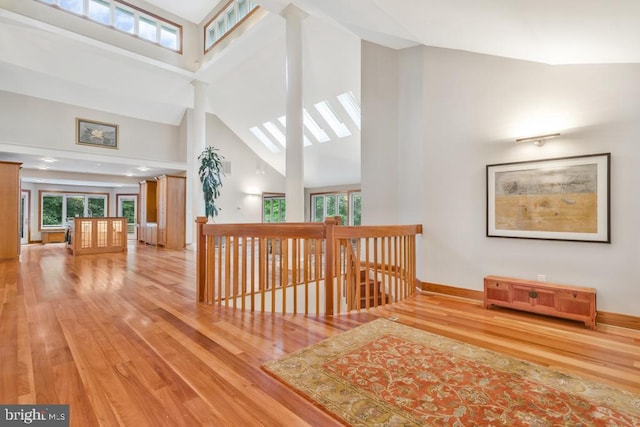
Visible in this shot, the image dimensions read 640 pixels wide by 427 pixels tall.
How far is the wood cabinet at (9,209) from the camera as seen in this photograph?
6004 millimetres

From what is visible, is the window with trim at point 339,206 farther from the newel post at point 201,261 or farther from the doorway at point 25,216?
the doorway at point 25,216

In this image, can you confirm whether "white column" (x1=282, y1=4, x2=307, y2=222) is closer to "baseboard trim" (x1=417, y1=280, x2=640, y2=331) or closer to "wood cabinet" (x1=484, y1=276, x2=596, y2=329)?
"baseboard trim" (x1=417, y1=280, x2=640, y2=331)

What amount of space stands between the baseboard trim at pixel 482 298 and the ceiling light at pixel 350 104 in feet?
16.9

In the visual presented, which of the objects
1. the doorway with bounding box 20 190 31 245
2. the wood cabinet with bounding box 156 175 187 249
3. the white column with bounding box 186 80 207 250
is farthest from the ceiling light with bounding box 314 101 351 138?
the doorway with bounding box 20 190 31 245

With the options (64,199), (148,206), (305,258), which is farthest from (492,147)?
(64,199)

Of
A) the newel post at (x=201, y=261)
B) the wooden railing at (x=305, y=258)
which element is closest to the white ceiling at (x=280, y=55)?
the wooden railing at (x=305, y=258)

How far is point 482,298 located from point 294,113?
178 inches

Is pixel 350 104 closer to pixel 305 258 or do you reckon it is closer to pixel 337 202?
pixel 337 202

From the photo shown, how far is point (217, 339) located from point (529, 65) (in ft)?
13.5

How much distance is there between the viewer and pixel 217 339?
91.4 inches

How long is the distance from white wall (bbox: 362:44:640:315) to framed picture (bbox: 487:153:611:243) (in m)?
0.08

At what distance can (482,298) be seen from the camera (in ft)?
11.2

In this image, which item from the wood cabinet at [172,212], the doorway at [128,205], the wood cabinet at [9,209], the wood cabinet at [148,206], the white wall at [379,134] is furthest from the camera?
the doorway at [128,205]

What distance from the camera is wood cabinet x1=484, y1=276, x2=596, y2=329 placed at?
8.82 feet
